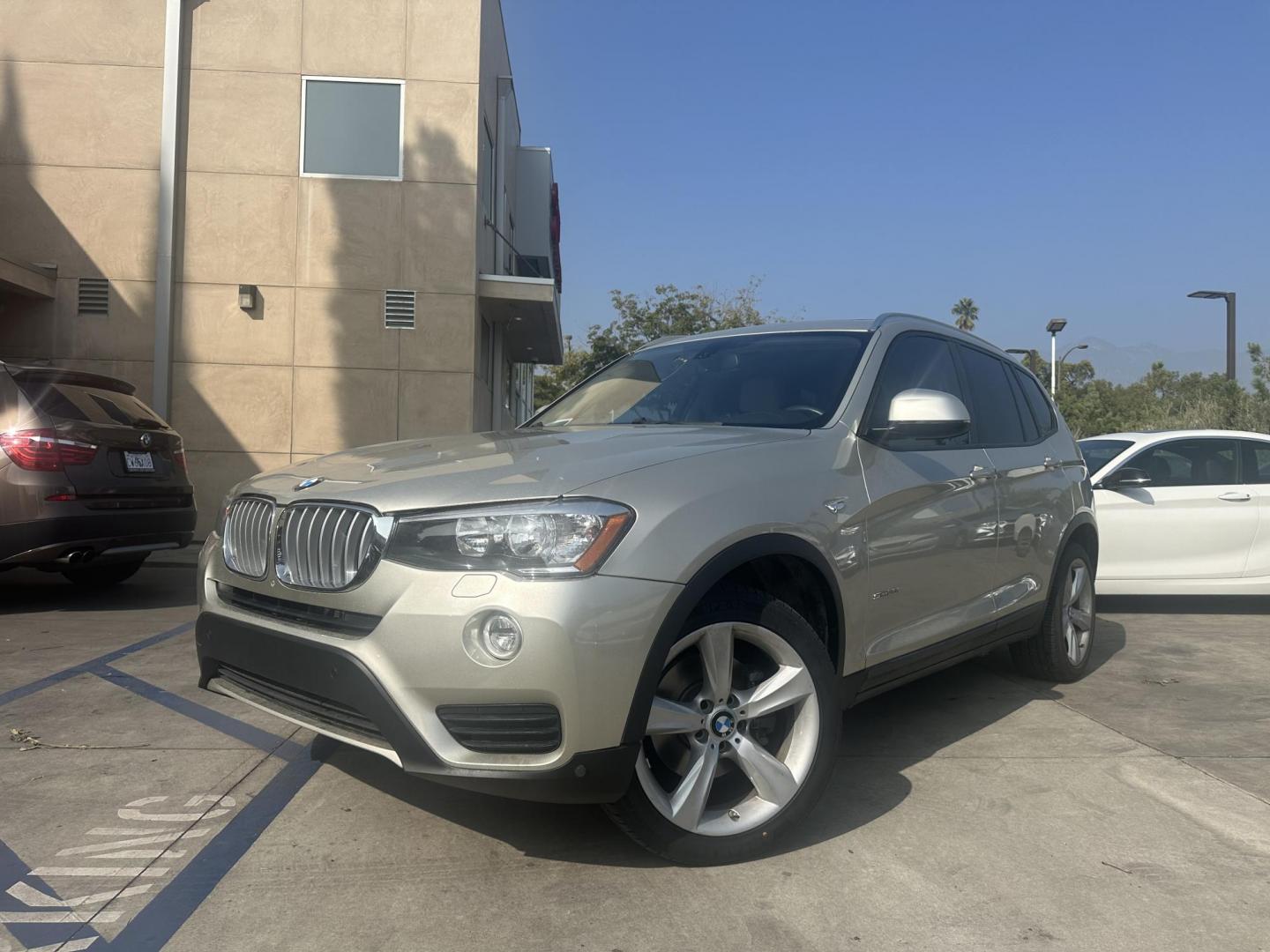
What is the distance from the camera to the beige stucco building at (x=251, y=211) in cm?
1295

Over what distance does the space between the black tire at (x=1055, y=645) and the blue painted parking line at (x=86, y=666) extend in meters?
4.71

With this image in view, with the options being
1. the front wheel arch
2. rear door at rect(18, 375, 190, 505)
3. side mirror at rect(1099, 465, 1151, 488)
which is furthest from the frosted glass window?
the front wheel arch

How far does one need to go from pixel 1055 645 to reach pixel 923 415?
2.15 m

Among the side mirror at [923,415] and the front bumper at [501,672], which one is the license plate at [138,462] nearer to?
the front bumper at [501,672]

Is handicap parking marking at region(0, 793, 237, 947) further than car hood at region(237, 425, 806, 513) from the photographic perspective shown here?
No

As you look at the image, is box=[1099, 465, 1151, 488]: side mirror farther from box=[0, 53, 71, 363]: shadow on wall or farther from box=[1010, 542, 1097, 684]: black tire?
box=[0, 53, 71, 363]: shadow on wall

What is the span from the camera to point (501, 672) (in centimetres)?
249

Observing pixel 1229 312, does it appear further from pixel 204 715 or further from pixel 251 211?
pixel 204 715

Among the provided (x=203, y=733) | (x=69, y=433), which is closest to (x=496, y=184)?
(x=69, y=433)

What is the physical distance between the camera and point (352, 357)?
13.3 m

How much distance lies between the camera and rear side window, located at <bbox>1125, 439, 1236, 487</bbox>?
7547 mm

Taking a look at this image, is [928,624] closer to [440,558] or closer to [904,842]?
[904,842]

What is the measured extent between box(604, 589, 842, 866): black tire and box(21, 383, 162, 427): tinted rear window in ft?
17.9

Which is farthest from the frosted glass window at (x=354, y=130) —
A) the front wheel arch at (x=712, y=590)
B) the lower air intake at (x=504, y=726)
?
the lower air intake at (x=504, y=726)
